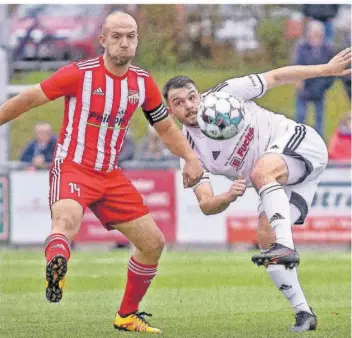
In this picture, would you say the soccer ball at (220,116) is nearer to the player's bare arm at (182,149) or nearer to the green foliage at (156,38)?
the player's bare arm at (182,149)

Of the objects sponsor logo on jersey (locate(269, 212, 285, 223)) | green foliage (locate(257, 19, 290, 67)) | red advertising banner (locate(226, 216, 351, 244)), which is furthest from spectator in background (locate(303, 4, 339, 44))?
sponsor logo on jersey (locate(269, 212, 285, 223))

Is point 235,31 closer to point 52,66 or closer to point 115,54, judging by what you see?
point 52,66

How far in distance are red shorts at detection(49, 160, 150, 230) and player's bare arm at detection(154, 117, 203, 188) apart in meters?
0.43

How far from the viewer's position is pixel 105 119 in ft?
30.2

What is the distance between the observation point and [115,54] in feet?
29.6

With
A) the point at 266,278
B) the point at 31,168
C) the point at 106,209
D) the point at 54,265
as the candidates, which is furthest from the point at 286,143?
the point at 31,168

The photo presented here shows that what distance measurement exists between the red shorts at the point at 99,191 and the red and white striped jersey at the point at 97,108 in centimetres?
8

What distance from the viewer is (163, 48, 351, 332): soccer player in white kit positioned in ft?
30.5

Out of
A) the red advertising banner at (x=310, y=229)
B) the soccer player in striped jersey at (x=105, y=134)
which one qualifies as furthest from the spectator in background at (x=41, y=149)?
the soccer player in striped jersey at (x=105, y=134)

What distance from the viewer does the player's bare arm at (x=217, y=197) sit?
29.0 feet

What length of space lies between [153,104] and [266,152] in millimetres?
935

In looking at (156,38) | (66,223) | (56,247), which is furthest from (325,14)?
(56,247)

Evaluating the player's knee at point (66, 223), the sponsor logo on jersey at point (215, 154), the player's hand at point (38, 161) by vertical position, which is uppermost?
the sponsor logo on jersey at point (215, 154)

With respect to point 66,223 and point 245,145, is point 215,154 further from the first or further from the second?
point 66,223
